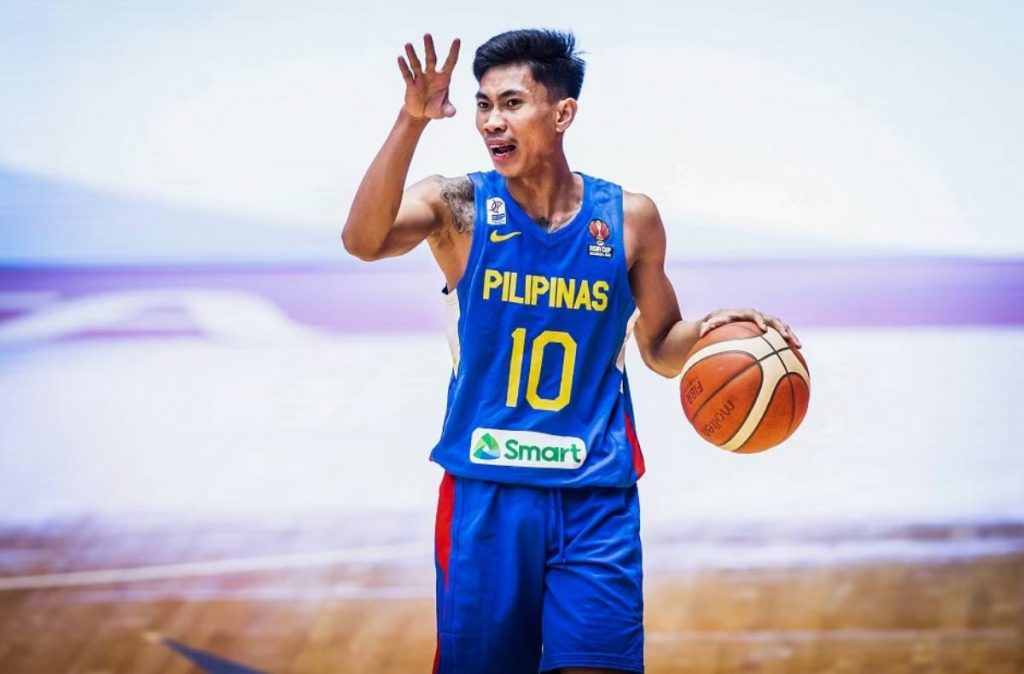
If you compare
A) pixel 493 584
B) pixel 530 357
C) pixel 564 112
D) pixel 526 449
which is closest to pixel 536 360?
pixel 530 357

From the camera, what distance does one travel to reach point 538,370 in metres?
3.17

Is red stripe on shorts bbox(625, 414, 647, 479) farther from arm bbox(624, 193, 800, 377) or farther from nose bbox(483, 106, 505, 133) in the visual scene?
nose bbox(483, 106, 505, 133)

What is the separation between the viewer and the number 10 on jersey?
3172 mm

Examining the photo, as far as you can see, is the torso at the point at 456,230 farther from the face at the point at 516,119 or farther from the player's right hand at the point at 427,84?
the player's right hand at the point at 427,84

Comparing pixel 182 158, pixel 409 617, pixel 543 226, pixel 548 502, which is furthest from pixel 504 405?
pixel 182 158

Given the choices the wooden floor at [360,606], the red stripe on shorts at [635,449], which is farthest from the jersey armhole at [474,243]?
the wooden floor at [360,606]

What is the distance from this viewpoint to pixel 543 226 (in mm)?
3289

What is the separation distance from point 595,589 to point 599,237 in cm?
83

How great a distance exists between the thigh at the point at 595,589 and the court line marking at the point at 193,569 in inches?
88.5

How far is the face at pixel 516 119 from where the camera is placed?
10.7 feet

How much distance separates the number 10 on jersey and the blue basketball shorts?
0.66 feet

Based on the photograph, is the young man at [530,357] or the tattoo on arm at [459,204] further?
the tattoo on arm at [459,204]

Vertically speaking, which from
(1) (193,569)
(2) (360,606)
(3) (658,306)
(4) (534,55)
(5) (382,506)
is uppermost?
(4) (534,55)

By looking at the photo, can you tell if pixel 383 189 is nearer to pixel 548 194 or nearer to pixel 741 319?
pixel 548 194
